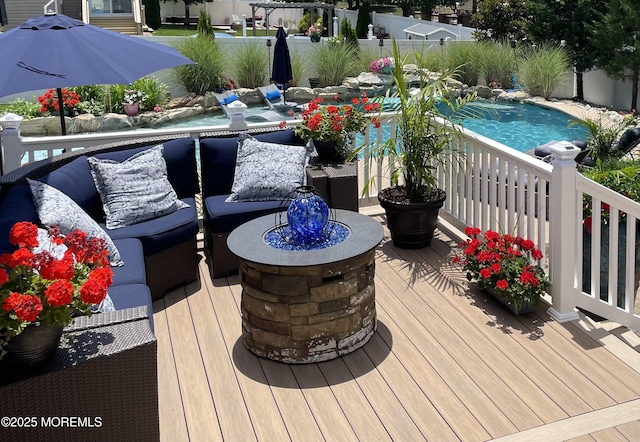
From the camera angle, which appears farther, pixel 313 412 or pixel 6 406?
pixel 313 412

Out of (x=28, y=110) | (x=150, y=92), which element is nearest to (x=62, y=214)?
(x=28, y=110)

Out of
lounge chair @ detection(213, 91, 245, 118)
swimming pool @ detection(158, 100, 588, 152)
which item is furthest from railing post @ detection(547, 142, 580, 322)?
lounge chair @ detection(213, 91, 245, 118)

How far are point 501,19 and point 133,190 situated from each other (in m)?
17.4

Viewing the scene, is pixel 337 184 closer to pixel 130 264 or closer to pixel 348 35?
pixel 130 264

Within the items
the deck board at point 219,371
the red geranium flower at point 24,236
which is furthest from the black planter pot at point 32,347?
the deck board at point 219,371

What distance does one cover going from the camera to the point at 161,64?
485cm

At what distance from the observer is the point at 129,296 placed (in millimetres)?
3596

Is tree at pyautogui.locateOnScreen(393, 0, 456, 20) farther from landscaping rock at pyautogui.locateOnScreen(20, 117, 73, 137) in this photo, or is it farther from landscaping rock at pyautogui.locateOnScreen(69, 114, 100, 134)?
landscaping rock at pyautogui.locateOnScreen(20, 117, 73, 137)

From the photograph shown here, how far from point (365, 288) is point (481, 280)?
1.02 meters

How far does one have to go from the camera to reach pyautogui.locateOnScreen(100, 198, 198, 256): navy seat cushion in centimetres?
450

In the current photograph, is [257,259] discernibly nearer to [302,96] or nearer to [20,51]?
[20,51]

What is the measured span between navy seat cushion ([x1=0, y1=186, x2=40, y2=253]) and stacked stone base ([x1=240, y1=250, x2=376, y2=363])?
3.99 ft

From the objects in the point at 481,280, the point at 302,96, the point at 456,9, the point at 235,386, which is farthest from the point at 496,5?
the point at 235,386

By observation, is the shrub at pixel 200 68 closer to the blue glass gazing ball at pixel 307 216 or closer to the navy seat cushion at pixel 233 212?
the navy seat cushion at pixel 233 212
